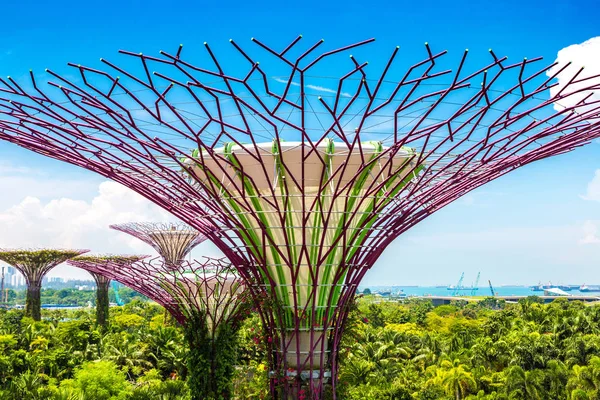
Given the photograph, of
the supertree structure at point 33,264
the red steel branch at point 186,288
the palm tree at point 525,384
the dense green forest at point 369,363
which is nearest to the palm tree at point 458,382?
the dense green forest at point 369,363

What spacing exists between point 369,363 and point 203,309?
12.9m

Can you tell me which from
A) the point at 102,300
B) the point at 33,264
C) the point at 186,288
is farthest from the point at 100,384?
the point at 102,300

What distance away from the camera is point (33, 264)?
49.2 m

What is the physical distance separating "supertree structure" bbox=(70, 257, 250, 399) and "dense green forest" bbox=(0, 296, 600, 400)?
1.03m

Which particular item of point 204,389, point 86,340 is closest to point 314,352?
point 204,389

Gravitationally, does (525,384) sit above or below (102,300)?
below

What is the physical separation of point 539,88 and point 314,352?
923 cm

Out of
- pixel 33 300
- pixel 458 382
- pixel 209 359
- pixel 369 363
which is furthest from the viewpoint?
pixel 33 300

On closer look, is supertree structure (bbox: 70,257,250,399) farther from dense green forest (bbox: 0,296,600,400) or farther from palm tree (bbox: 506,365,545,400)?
palm tree (bbox: 506,365,545,400)

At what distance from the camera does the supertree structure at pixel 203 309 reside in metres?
22.3

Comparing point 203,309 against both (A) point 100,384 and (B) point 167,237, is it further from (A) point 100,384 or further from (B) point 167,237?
(B) point 167,237

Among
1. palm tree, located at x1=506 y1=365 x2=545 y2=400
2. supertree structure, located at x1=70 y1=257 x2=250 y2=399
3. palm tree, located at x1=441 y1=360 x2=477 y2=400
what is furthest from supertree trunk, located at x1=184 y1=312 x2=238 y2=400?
palm tree, located at x1=506 y1=365 x2=545 y2=400

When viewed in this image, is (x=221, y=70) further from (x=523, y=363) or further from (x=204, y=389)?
(x=523, y=363)

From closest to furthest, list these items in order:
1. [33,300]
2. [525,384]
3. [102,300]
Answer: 1. [525,384]
2. [33,300]
3. [102,300]
